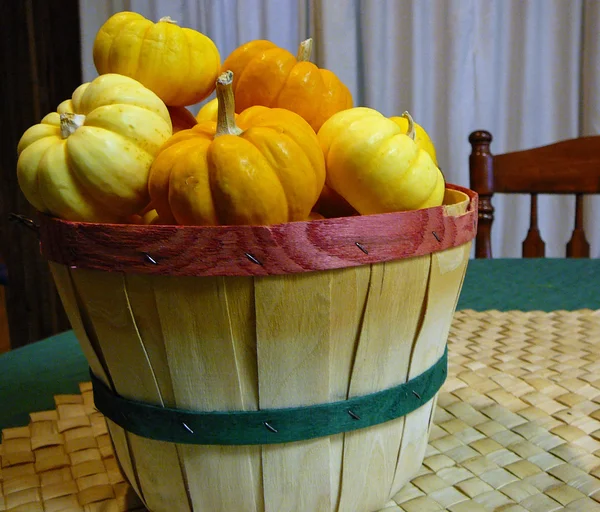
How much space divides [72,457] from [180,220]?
1.15ft

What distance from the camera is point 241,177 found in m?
0.45

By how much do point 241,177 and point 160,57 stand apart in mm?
212

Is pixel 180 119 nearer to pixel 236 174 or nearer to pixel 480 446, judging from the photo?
pixel 236 174

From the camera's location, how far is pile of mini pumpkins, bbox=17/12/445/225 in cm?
46

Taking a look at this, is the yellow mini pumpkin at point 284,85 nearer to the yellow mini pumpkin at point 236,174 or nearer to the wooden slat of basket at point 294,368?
the yellow mini pumpkin at point 236,174

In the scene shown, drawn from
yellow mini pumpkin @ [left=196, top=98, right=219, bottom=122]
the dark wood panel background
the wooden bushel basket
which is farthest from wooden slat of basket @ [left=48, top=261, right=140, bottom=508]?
the dark wood panel background

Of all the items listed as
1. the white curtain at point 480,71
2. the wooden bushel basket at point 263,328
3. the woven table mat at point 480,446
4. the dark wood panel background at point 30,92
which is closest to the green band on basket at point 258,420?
the wooden bushel basket at point 263,328

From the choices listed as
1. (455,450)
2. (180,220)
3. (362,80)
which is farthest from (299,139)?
(362,80)

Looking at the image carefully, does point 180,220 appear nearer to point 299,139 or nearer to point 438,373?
point 299,139

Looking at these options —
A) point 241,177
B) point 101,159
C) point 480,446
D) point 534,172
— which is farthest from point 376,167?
point 534,172

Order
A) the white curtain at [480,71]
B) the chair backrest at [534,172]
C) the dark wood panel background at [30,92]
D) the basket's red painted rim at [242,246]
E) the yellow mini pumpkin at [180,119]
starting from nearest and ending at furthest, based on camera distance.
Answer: the basket's red painted rim at [242,246] → the yellow mini pumpkin at [180,119] → the chair backrest at [534,172] → the white curtain at [480,71] → the dark wood panel background at [30,92]

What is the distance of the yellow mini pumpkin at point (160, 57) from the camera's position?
23.3 inches

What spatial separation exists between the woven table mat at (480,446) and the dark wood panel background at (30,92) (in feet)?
7.43

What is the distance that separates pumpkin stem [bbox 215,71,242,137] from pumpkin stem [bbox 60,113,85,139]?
0.13 meters
